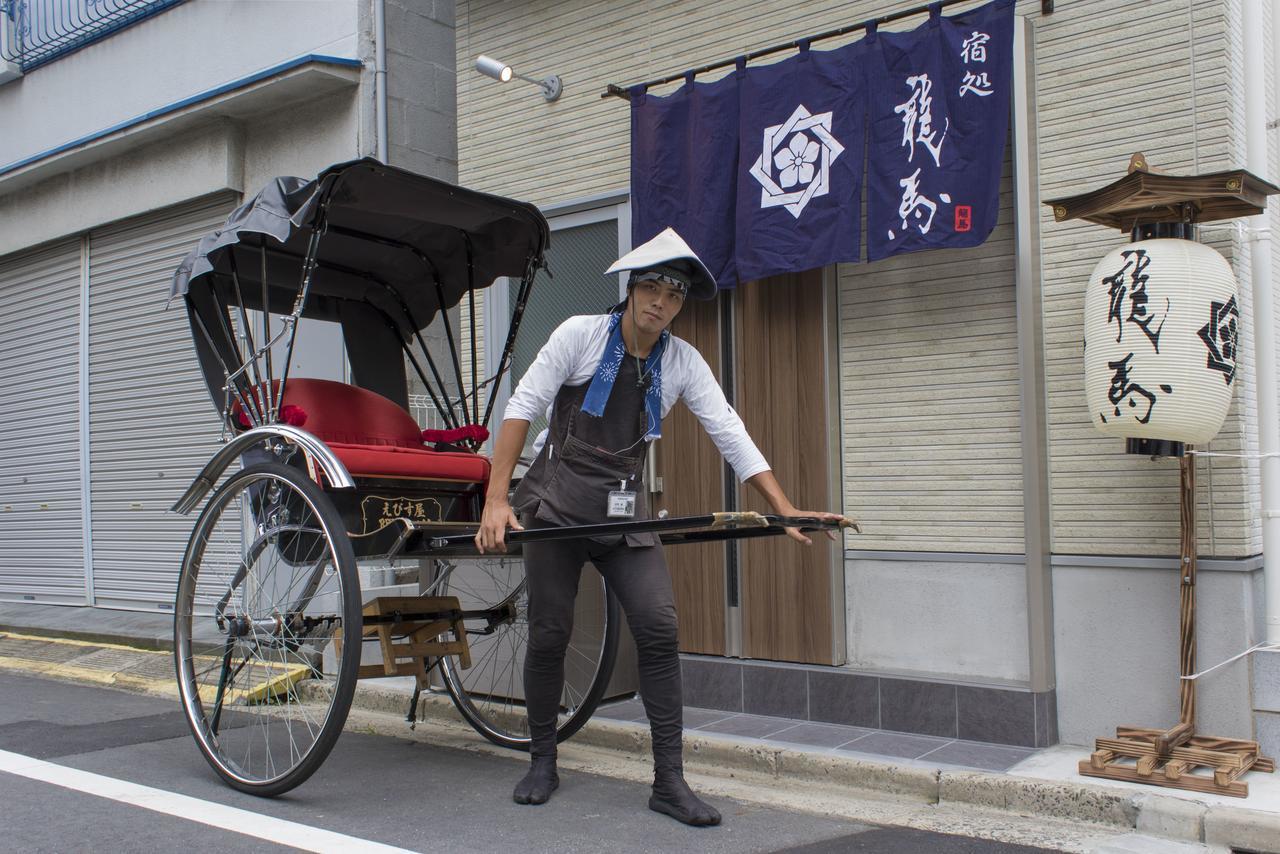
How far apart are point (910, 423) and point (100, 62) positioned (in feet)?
29.6

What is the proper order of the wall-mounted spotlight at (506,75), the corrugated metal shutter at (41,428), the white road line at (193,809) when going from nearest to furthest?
the white road line at (193,809), the wall-mounted spotlight at (506,75), the corrugated metal shutter at (41,428)

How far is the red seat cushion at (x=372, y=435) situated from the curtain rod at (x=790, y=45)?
2420 mm

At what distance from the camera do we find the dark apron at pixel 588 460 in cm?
439

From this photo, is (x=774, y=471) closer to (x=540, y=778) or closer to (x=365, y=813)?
(x=540, y=778)

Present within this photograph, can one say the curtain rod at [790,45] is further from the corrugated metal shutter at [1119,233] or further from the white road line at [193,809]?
the white road line at [193,809]

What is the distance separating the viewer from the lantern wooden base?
14.1 feet

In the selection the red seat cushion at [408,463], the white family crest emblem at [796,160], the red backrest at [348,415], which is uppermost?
the white family crest emblem at [796,160]

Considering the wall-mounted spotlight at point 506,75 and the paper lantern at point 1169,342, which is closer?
the paper lantern at point 1169,342

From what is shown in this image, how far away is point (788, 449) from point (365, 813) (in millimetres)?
2913

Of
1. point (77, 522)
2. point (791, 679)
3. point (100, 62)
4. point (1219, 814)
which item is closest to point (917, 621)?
point (791, 679)

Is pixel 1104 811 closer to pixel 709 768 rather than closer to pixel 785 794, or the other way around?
pixel 785 794

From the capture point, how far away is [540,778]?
4.55 metres

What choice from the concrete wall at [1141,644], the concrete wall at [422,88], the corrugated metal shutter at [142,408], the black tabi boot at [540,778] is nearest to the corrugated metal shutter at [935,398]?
the concrete wall at [1141,644]

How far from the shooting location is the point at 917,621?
5.71 meters
